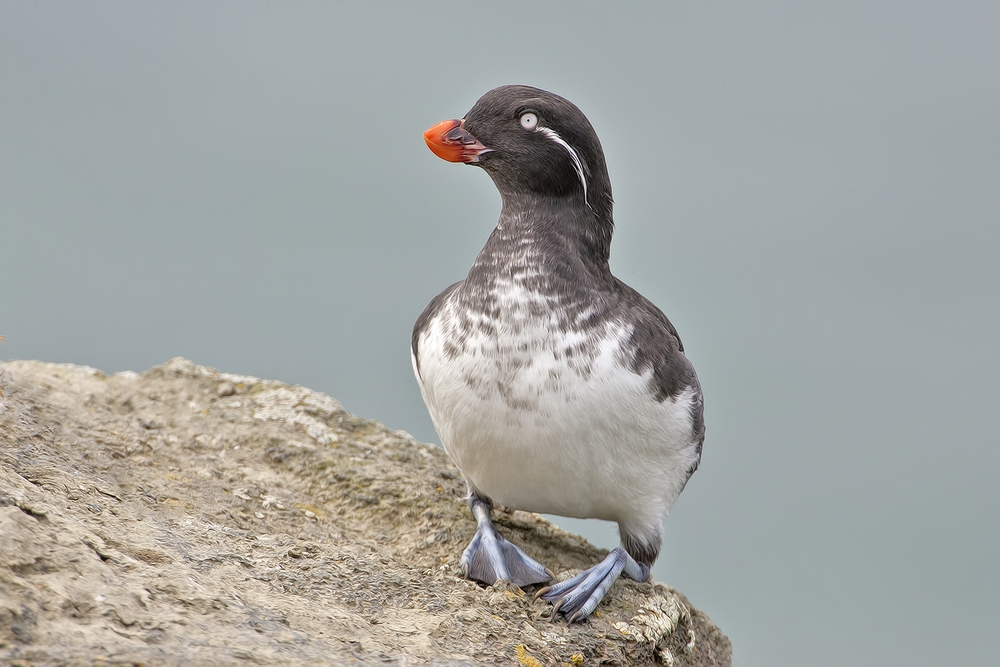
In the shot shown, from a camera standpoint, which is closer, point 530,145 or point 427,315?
point 530,145

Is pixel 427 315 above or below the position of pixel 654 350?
below

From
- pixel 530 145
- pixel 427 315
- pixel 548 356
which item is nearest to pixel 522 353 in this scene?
pixel 548 356

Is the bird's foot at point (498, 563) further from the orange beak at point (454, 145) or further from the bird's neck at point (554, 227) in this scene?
the orange beak at point (454, 145)

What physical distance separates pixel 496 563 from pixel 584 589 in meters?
0.42

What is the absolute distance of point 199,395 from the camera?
593cm

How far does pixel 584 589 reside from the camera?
14.7ft

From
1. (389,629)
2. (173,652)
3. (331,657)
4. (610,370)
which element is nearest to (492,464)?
(610,370)

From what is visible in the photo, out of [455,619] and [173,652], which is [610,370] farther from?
[173,652]

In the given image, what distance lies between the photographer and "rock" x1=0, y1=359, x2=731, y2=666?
3.16 m

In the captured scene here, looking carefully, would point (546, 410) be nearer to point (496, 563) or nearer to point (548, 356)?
point (548, 356)

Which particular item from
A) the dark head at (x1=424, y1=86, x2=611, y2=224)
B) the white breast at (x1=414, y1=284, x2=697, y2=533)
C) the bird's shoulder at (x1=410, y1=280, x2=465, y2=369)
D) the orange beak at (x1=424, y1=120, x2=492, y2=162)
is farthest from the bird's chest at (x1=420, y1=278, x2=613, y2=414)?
Result: the orange beak at (x1=424, y1=120, x2=492, y2=162)

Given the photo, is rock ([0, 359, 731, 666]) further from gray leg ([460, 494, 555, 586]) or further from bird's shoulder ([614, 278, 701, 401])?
bird's shoulder ([614, 278, 701, 401])

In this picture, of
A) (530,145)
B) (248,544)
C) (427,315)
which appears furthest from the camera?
(427,315)

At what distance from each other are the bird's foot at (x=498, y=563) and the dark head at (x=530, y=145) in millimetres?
1599
